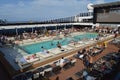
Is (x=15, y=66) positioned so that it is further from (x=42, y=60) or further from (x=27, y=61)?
(x=42, y=60)

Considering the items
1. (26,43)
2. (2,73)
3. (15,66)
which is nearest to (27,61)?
(15,66)

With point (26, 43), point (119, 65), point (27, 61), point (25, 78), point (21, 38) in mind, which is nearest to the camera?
point (25, 78)

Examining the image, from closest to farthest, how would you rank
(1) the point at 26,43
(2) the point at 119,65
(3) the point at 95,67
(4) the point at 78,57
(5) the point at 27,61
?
(3) the point at 95,67 < (2) the point at 119,65 < (5) the point at 27,61 < (4) the point at 78,57 < (1) the point at 26,43

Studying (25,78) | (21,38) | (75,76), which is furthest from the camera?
(21,38)

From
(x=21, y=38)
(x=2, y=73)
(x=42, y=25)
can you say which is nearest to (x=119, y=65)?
(x=2, y=73)

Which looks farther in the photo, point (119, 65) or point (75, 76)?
point (119, 65)

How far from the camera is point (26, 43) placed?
1814 cm

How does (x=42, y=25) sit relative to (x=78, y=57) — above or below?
above

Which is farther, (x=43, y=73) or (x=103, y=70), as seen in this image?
(x=43, y=73)

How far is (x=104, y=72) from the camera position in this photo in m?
8.77

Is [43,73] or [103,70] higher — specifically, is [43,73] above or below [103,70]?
below

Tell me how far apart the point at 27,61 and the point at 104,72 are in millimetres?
6258

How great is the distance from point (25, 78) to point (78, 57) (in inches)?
222

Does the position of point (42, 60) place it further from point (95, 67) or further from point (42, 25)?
point (42, 25)
